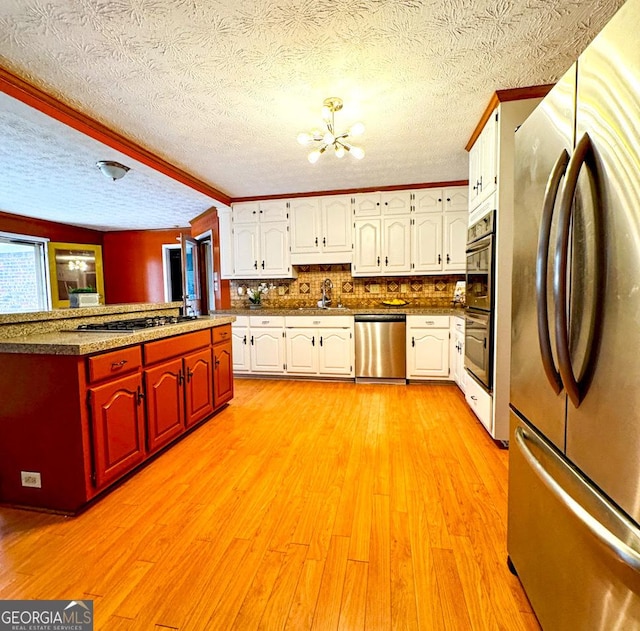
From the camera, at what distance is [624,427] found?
696 millimetres

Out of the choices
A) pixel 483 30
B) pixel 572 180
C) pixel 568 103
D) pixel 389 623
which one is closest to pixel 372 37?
pixel 483 30

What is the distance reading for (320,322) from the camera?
4.19 m

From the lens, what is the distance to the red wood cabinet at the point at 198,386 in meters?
2.63

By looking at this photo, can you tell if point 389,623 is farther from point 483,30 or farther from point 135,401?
point 483,30

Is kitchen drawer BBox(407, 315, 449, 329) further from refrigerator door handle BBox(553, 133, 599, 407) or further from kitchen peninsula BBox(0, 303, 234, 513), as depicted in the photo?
refrigerator door handle BBox(553, 133, 599, 407)

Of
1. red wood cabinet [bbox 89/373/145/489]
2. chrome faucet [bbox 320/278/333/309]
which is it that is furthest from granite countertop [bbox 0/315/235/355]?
chrome faucet [bbox 320/278/333/309]

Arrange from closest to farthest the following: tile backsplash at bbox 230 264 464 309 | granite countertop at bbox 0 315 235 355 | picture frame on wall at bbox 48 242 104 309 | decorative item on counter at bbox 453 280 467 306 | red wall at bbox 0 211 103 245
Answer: granite countertop at bbox 0 315 235 355 → decorative item on counter at bbox 453 280 467 306 → tile backsplash at bbox 230 264 464 309 → red wall at bbox 0 211 103 245 → picture frame on wall at bbox 48 242 104 309

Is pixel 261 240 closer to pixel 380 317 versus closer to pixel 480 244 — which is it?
pixel 380 317

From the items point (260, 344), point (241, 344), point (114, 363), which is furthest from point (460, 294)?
point (114, 363)

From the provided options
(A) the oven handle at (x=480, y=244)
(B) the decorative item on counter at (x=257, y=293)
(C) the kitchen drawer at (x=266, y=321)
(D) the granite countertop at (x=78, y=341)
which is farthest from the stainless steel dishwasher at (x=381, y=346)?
(D) the granite countertop at (x=78, y=341)

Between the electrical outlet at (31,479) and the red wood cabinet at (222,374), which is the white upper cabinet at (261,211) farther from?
the electrical outlet at (31,479)

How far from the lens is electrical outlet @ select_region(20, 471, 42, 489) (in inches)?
69.7

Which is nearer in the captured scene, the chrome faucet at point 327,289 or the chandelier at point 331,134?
the chandelier at point 331,134

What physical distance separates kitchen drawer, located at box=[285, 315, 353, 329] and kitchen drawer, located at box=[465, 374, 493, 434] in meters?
1.49
